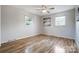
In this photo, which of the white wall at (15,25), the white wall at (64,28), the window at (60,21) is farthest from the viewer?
the white wall at (15,25)

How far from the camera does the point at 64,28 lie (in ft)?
9.71

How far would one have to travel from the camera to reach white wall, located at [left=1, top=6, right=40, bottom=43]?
3.10m

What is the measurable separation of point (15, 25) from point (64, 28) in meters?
2.08

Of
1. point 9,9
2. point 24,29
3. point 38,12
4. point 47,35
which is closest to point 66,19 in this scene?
point 47,35

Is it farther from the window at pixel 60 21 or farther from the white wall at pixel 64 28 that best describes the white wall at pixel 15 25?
the window at pixel 60 21

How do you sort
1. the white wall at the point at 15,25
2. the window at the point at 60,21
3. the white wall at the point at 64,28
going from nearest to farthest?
1. the window at the point at 60,21
2. the white wall at the point at 64,28
3. the white wall at the point at 15,25

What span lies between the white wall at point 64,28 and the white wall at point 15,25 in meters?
0.50

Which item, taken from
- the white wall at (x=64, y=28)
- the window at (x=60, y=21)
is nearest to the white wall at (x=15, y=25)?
the white wall at (x=64, y=28)

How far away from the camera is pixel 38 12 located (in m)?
3.24

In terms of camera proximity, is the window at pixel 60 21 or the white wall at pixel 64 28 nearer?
the window at pixel 60 21

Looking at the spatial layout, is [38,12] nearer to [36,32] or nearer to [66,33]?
[36,32]

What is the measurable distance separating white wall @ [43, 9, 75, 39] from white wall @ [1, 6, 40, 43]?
1.63 ft

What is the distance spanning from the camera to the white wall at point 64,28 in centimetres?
285
